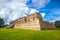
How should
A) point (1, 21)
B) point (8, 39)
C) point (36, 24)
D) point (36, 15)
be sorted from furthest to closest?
point (1, 21) → point (36, 15) → point (36, 24) → point (8, 39)

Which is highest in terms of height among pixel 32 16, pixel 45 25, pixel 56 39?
pixel 32 16

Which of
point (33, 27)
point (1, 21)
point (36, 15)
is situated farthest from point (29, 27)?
point (1, 21)

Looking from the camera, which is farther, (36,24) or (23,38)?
(36,24)

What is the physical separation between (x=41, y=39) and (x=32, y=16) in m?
27.3

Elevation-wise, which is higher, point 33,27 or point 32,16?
point 32,16

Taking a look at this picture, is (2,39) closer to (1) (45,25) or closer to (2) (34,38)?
(2) (34,38)

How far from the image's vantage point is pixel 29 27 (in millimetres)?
39781

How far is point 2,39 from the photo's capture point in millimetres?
20562

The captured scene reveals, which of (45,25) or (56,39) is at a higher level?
(45,25)

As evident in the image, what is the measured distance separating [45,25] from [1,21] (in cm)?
2496

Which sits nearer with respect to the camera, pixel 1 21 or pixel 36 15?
pixel 36 15

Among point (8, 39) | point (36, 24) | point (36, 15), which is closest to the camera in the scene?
point (8, 39)

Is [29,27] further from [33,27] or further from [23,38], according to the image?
[23,38]

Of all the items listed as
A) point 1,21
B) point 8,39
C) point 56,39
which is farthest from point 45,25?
point 1,21
